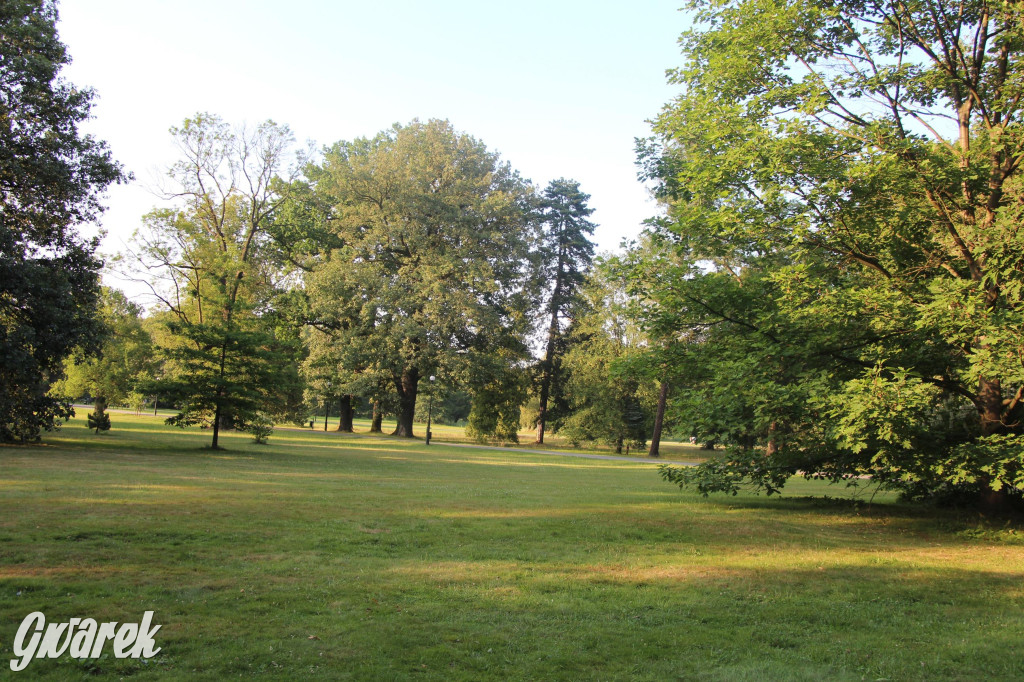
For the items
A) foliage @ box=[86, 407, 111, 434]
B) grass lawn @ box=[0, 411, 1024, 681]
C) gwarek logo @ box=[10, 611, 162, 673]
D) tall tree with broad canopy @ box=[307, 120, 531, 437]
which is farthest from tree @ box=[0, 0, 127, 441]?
→ tall tree with broad canopy @ box=[307, 120, 531, 437]

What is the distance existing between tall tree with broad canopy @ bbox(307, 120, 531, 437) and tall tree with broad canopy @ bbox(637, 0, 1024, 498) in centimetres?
2422

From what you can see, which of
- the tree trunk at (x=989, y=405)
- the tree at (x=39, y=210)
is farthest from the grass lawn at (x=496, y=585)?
the tree at (x=39, y=210)

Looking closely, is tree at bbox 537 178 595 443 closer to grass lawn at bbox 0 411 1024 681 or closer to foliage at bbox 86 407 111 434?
foliage at bbox 86 407 111 434

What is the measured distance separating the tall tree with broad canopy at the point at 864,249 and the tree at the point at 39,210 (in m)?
14.9

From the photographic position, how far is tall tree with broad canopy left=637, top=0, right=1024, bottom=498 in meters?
10.1

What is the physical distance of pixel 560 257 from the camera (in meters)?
50.2

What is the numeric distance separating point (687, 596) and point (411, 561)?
3.17 metres

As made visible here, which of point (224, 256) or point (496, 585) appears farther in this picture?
point (224, 256)

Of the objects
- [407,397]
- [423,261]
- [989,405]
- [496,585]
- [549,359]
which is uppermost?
[423,261]

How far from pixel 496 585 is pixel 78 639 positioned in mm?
3697

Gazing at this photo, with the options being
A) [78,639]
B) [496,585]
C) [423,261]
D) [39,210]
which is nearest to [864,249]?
[496,585]

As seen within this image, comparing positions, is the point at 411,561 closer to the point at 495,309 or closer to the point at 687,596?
the point at 687,596

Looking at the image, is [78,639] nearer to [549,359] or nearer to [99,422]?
[99,422]

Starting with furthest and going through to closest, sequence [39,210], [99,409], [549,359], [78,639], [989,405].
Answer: [549,359], [99,409], [39,210], [989,405], [78,639]
